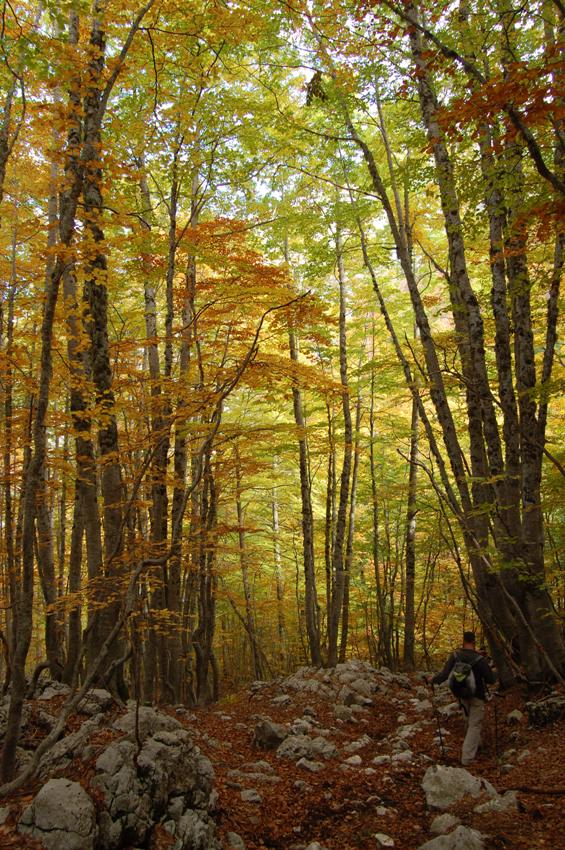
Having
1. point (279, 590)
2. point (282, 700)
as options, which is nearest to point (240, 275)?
point (282, 700)

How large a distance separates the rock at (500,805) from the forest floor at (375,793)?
0.16ft

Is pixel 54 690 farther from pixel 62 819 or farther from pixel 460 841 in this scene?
pixel 460 841

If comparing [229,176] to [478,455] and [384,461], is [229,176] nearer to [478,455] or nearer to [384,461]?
[478,455]

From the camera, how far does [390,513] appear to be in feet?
61.0

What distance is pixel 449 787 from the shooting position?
14.4 feet

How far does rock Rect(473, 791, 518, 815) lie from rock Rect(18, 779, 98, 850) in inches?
112

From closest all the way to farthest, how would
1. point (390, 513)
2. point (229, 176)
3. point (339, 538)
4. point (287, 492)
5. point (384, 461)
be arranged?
point (229, 176) < point (339, 538) < point (384, 461) < point (390, 513) < point (287, 492)

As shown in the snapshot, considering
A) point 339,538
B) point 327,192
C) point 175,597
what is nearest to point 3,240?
point 327,192

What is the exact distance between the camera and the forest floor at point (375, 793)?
12.0ft

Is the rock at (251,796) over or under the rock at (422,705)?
over

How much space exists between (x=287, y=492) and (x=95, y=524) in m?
13.4

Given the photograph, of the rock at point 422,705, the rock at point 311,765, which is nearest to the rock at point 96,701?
the rock at point 311,765

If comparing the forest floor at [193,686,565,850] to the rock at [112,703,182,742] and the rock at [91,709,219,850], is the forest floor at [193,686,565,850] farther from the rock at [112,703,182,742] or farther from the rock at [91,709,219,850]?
the rock at [112,703,182,742]

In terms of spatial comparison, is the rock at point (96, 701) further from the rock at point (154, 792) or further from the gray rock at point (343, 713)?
the gray rock at point (343, 713)
